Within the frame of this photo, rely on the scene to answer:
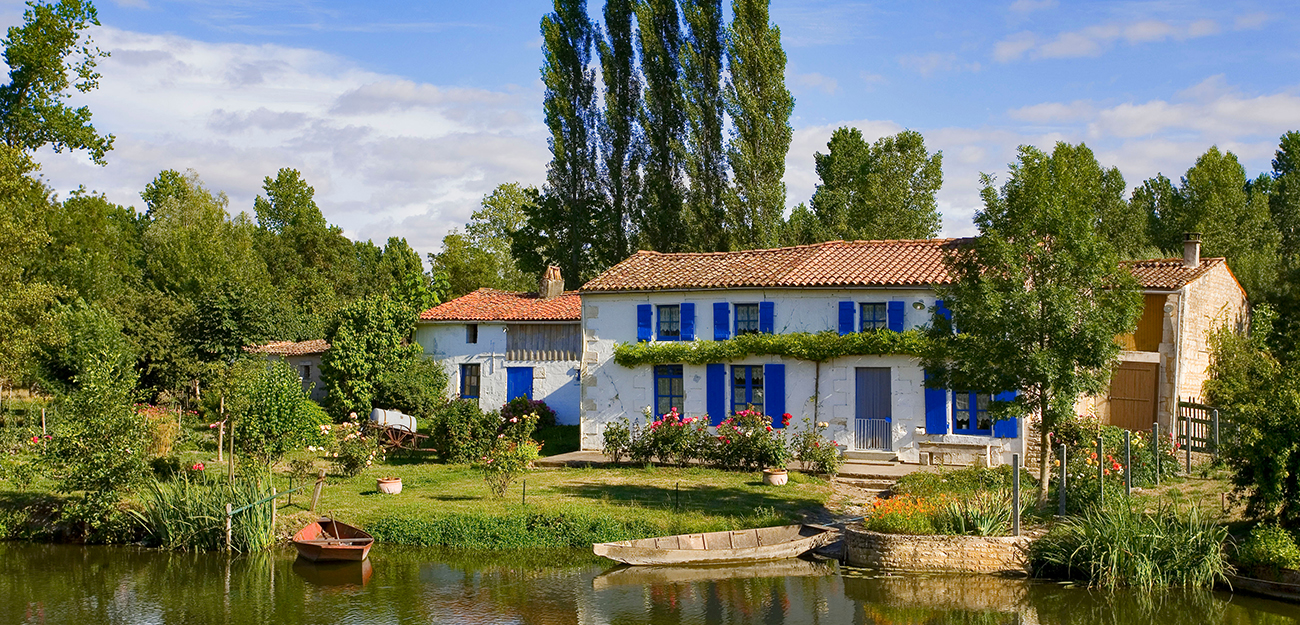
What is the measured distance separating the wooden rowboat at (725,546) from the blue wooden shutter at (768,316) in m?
8.65

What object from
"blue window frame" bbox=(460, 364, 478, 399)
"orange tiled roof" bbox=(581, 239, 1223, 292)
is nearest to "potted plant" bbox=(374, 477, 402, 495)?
"orange tiled roof" bbox=(581, 239, 1223, 292)

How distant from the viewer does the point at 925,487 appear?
1803 cm

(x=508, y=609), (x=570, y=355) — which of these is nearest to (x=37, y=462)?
(x=508, y=609)

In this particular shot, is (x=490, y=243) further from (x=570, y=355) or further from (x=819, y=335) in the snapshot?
(x=819, y=335)

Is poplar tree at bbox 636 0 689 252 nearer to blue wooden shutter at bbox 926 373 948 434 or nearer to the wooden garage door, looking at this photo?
blue wooden shutter at bbox 926 373 948 434

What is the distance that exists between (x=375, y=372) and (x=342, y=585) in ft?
56.6

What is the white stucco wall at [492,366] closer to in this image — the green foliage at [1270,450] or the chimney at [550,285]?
the chimney at [550,285]

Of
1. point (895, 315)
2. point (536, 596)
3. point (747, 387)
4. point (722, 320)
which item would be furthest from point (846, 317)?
point (536, 596)

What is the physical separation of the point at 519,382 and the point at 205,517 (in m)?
15.3

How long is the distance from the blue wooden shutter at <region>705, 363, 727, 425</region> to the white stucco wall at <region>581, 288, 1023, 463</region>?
6.1 inches

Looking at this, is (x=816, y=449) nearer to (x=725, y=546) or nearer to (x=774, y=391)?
(x=774, y=391)

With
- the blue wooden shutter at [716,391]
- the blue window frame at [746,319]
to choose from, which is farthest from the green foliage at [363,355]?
the blue window frame at [746,319]

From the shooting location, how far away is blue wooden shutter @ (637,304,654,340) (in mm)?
26562

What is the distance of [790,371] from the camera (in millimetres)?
24859
